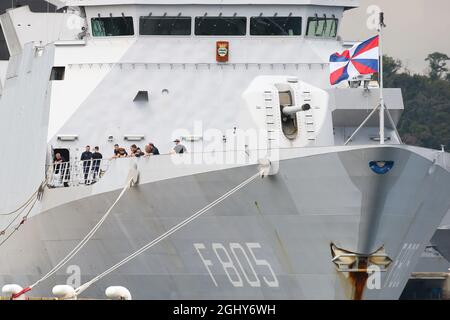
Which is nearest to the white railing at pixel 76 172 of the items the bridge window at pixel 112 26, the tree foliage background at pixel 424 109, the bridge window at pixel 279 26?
the bridge window at pixel 112 26

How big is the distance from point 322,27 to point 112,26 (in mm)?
→ 3954

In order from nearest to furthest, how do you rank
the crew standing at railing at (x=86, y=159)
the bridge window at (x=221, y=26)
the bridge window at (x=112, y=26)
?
the crew standing at railing at (x=86, y=159), the bridge window at (x=221, y=26), the bridge window at (x=112, y=26)

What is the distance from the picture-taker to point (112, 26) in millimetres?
27578

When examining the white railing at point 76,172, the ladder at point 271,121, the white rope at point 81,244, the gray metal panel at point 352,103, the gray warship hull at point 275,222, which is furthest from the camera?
the gray metal panel at point 352,103

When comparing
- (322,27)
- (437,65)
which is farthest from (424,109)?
(322,27)

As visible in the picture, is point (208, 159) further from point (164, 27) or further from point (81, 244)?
point (164, 27)

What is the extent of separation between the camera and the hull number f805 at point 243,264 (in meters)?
22.6

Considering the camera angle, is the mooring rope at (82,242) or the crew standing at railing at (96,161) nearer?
the mooring rope at (82,242)

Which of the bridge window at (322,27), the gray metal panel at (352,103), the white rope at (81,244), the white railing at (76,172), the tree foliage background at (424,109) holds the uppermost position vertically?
the bridge window at (322,27)

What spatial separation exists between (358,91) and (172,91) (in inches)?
132

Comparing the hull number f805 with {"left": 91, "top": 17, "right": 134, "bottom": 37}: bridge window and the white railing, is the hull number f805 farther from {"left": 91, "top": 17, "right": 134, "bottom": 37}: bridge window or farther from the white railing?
{"left": 91, "top": 17, "right": 134, "bottom": 37}: bridge window

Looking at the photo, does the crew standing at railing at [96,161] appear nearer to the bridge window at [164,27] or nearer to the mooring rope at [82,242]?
the mooring rope at [82,242]

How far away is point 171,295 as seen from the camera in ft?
78.9

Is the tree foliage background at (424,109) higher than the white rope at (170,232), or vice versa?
the white rope at (170,232)
